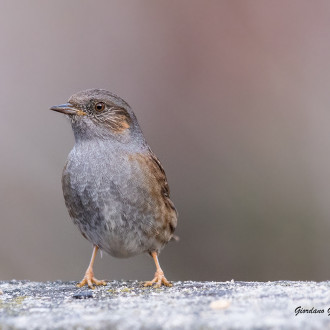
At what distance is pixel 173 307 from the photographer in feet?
15.3

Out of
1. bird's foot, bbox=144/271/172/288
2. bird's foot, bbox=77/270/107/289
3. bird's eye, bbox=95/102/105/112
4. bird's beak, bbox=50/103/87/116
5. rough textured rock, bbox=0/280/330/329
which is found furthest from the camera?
bird's eye, bbox=95/102/105/112

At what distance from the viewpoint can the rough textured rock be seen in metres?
4.15

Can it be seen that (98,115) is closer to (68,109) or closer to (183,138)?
(68,109)

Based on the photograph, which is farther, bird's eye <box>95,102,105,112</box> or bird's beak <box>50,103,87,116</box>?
bird's eye <box>95,102,105,112</box>

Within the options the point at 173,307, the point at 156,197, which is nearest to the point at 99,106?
the point at 156,197

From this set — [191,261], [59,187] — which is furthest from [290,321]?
[59,187]

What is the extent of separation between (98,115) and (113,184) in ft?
2.34

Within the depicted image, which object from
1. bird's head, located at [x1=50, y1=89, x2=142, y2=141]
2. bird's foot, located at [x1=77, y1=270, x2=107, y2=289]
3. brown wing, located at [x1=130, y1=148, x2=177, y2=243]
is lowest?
bird's foot, located at [x1=77, y1=270, x2=107, y2=289]

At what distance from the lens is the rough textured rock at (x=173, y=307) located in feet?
13.6

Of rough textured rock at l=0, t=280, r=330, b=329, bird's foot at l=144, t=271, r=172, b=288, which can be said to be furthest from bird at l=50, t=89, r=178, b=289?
rough textured rock at l=0, t=280, r=330, b=329

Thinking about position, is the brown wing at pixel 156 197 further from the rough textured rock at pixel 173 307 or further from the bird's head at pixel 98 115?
the rough textured rock at pixel 173 307

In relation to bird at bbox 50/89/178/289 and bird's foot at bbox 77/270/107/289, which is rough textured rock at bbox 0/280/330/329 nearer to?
bird's foot at bbox 77/270/107/289

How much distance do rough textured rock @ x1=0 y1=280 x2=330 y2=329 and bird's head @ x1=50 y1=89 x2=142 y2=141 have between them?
4.71ft

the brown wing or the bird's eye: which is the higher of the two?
the bird's eye
